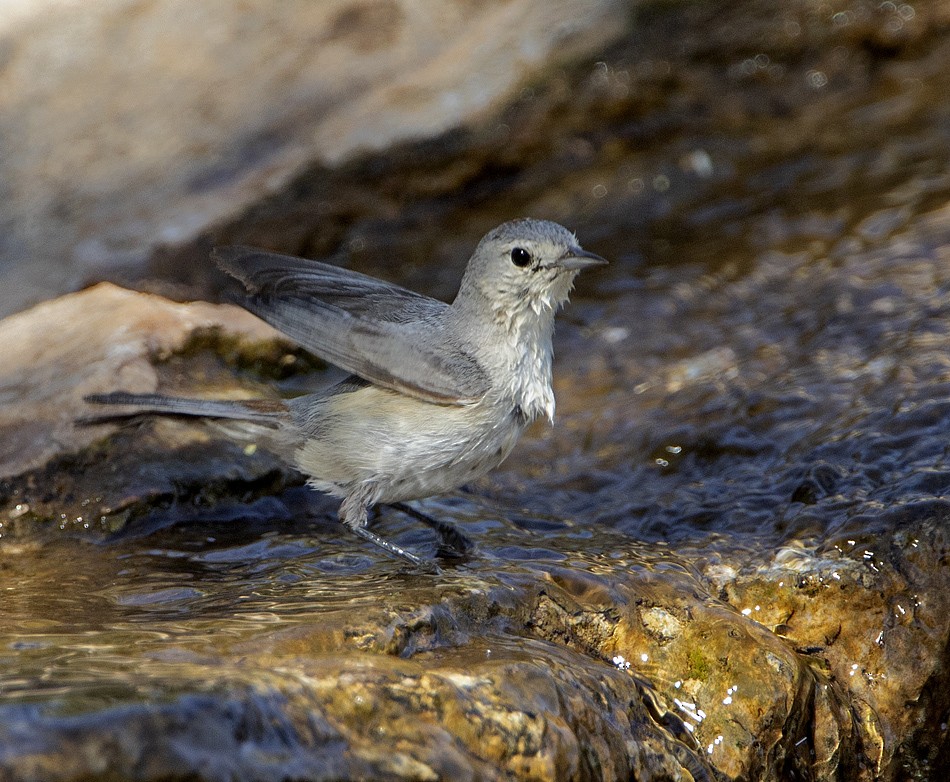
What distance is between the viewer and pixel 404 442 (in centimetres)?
455

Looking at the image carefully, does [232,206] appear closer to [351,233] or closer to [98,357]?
[351,233]

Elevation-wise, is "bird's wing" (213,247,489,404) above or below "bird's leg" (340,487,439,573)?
above

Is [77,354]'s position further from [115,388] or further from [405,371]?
[405,371]

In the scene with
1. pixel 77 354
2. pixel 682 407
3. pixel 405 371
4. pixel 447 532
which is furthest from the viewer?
pixel 682 407

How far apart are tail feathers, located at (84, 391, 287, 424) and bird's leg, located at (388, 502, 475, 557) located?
68 centimetres

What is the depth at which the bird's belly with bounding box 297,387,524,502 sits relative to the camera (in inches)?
178

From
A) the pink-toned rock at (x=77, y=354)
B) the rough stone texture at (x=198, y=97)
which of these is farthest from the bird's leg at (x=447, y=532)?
the rough stone texture at (x=198, y=97)

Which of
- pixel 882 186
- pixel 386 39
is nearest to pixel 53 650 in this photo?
pixel 386 39

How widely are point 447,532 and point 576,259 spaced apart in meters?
1.31

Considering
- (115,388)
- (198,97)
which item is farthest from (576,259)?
(198,97)

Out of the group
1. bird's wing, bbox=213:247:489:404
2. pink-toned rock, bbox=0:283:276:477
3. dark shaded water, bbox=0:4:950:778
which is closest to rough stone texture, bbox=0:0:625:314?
dark shaded water, bbox=0:4:950:778

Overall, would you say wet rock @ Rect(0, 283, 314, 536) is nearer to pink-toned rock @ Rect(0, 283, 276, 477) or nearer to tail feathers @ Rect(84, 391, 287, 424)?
pink-toned rock @ Rect(0, 283, 276, 477)

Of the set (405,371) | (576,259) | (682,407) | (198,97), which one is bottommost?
(682,407)

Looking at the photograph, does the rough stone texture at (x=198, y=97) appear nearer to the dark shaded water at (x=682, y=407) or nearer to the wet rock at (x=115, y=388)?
the dark shaded water at (x=682, y=407)
